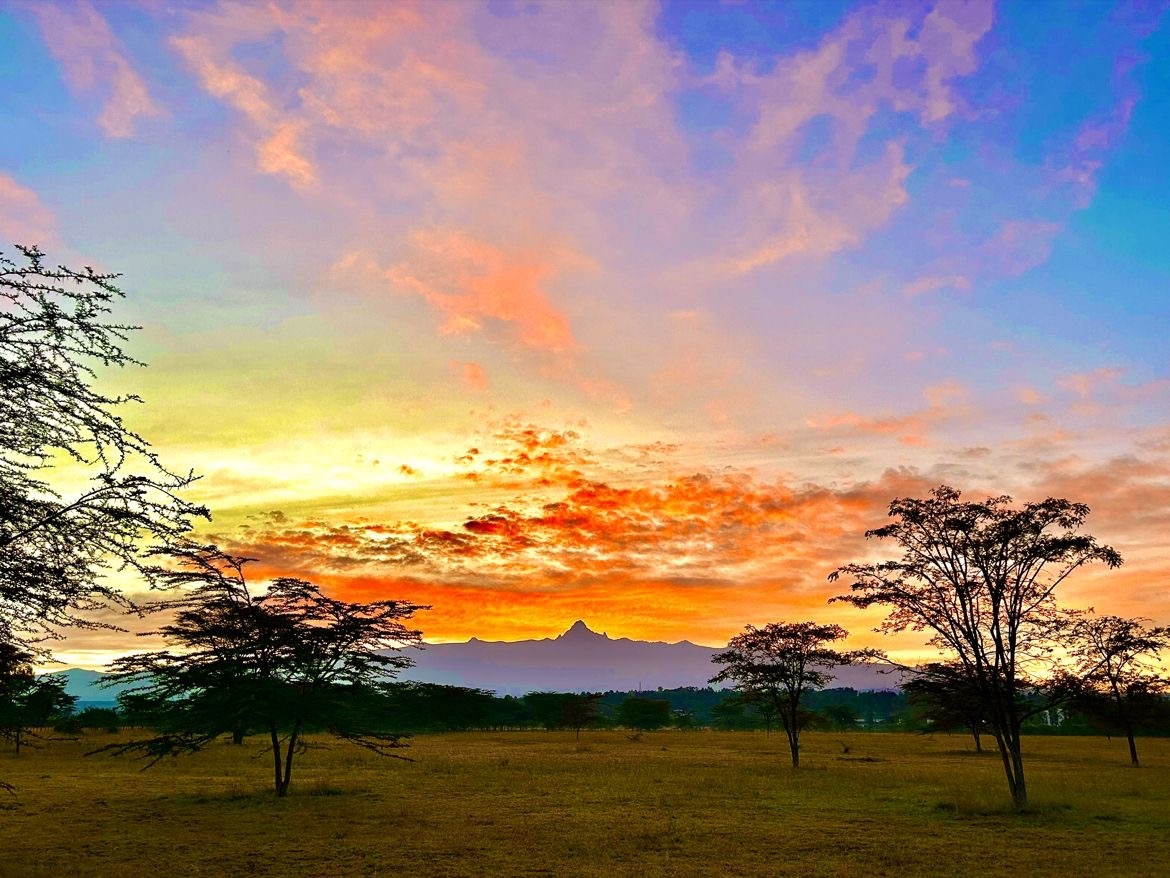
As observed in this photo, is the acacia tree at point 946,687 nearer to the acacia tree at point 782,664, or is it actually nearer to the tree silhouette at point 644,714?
the acacia tree at point 782,664

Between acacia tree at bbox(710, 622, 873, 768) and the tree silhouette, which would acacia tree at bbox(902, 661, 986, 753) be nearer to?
acacia tree at bbox(710, 622, 873, 768)

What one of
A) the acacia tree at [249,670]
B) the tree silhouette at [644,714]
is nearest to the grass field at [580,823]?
the acacia tree at [249,670]

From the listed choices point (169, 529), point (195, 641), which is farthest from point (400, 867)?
→ point (195, 641)

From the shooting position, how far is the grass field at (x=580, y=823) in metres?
17.2

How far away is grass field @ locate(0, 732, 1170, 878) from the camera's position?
17.2 meters

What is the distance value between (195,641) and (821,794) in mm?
25658

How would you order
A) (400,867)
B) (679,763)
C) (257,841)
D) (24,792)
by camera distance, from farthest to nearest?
(679,763)
(24,792)
(257,841)
(400,867)

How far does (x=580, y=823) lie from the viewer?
23016 millimetres

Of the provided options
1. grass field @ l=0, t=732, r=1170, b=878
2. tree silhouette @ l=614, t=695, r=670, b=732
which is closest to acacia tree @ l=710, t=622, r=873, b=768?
grass field @ l=0, t=732, r=1170, b=878

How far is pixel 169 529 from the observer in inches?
490

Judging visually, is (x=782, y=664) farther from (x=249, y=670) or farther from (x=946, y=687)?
(x=249, y=670)

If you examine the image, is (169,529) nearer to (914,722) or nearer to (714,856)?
(714,856)

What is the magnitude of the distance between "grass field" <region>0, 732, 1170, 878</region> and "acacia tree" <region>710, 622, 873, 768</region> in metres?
5.95

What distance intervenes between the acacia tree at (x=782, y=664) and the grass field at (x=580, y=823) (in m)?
5.95
